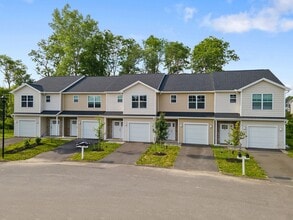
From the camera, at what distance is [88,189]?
448 inches

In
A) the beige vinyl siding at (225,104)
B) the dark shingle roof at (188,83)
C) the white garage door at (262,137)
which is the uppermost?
the dark shingle roof at (188,83)

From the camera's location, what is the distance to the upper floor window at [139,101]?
2581 centimetres

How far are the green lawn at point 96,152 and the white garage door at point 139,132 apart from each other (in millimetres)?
2387

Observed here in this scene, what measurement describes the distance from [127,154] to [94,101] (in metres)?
10.7

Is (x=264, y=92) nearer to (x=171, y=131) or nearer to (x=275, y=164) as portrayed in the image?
(x=275, y=164)

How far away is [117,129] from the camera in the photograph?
27.9 meters

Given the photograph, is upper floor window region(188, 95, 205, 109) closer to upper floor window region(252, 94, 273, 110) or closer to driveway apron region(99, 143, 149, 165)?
upper floor window region(252, 94, 273, 110)

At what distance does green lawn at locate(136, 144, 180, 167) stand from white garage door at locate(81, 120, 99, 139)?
A: 790cm

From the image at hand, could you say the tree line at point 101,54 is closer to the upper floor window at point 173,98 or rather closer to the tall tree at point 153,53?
the tall tree at point 153,53

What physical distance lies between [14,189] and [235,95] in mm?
20463

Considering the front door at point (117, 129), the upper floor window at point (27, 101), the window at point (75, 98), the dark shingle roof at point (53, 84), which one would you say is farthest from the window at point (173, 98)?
the upper floor window at point (27, 101)

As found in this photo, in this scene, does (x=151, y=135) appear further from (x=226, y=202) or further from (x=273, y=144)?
(x=226, y=202)

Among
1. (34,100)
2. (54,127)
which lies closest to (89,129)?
(54,127)

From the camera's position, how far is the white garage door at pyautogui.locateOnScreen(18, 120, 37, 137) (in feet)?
95.4
